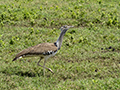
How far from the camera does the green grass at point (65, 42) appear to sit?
20.8 ft

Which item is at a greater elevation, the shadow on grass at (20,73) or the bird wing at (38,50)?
the bird wing at (38,50)

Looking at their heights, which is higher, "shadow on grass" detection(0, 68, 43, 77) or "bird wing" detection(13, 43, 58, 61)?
"bird wing" detection(13, 43, 58, 61)

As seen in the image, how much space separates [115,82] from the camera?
6449 millimetres

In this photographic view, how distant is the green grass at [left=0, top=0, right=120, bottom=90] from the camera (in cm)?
633

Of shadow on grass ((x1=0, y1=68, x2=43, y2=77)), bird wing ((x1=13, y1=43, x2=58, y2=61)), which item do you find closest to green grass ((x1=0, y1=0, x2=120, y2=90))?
shadow on grass ((x1=0, y1=68, x2=43, y2=77))

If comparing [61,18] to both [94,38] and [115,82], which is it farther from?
[115,82]

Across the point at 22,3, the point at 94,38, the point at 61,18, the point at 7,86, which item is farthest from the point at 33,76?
the point at 22,3

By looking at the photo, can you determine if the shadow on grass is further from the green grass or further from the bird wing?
the bird wing

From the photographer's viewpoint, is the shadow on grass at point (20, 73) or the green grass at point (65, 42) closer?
the green grass at point (65, 42)

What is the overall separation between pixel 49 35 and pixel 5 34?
171cm

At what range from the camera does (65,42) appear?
28.5ft

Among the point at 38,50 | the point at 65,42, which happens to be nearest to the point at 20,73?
the point at 38,50

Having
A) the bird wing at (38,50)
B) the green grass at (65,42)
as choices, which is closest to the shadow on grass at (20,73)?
the green grass at (65,42)

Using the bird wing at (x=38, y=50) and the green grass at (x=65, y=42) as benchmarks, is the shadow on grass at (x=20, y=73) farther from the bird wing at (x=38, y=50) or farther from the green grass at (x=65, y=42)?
the bird wing at (x=38, y=50)
